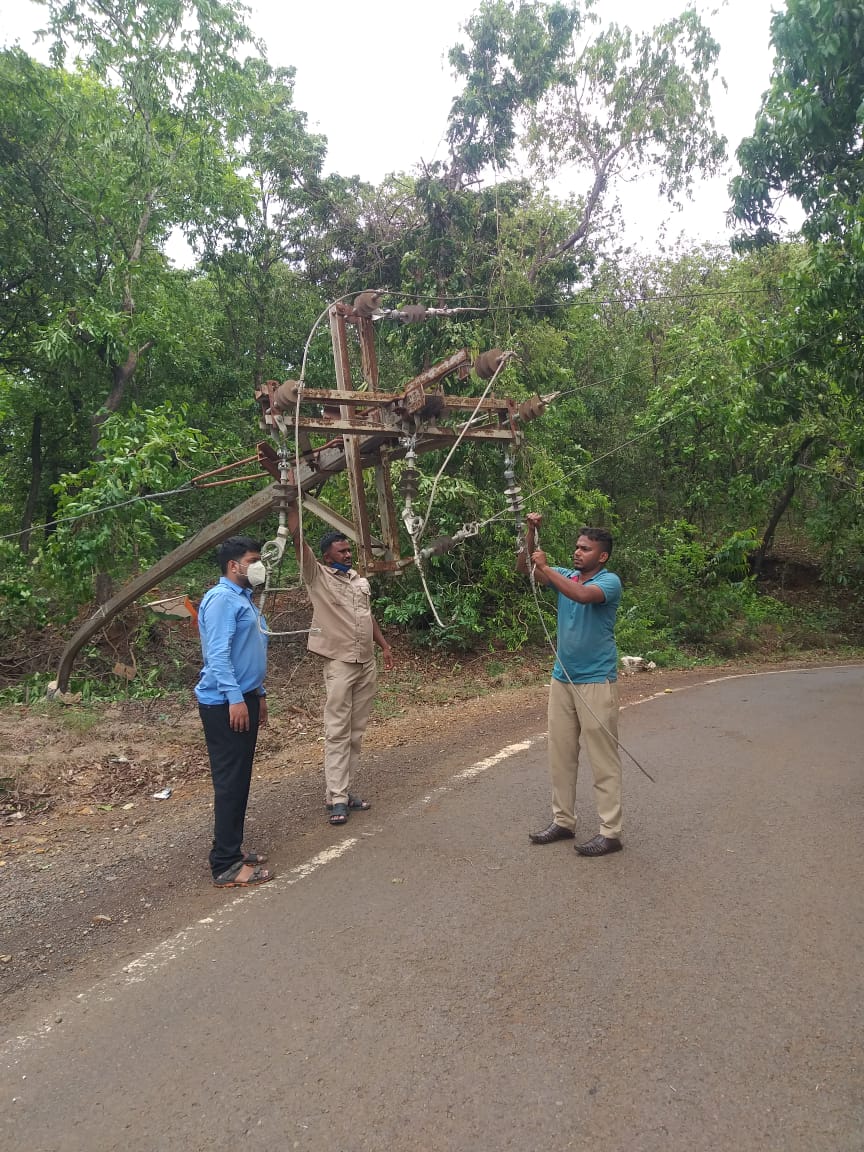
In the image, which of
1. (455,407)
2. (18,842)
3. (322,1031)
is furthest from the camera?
(455,407)

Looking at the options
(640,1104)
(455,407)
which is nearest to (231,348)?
(455,407)

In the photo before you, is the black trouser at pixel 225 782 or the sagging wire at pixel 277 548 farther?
the sagging wire at pixel 277 548

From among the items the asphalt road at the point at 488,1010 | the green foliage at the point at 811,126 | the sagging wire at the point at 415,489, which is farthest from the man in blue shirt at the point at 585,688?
the green foliage at the point at 811,126

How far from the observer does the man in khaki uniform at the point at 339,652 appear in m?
5.38

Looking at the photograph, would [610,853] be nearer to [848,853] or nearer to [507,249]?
[848,853]

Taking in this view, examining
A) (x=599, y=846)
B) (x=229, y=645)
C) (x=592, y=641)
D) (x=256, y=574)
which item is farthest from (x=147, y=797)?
(x=592, y=641)

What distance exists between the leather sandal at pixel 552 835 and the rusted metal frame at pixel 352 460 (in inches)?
99.3

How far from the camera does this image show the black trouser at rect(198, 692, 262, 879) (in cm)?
441

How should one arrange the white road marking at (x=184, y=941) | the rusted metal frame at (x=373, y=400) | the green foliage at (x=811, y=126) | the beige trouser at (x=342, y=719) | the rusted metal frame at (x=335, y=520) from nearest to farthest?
1. the white road marking at (x=184, y=941)
2. the rusted metal frame at (x=373, y=400)
3. the beige trouser at (x=342, y=719)
4. the rusted metal frame at (x=335, y=520)
5. the green foliage at (x=811, y=126)

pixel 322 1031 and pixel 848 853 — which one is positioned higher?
pixel 322 1031

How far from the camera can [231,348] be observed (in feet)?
62.2

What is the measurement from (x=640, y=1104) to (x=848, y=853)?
2.68 metres

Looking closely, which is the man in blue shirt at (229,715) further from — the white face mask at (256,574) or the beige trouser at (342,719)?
the beige trouser at (342,719)

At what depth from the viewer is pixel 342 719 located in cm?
544
